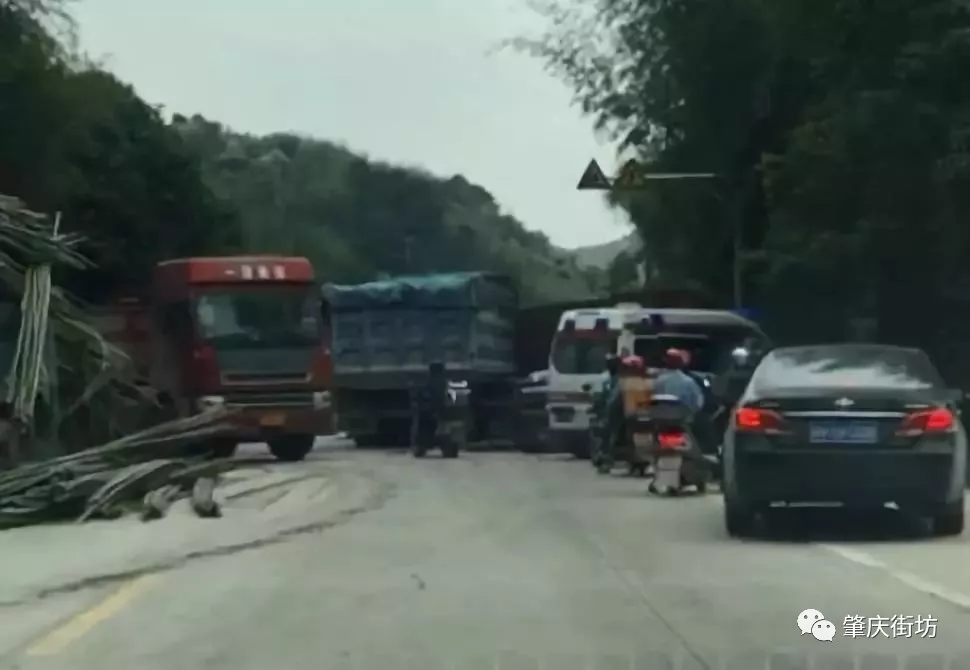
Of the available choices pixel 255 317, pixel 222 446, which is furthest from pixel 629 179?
pixel 222 446

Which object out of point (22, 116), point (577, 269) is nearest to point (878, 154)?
point (22, 116)

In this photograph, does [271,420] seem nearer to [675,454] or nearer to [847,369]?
[675,454]

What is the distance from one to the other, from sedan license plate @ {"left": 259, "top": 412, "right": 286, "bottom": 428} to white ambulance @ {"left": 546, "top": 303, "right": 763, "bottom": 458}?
176 inches

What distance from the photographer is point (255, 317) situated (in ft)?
111

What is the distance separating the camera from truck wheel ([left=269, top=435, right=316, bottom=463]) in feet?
113

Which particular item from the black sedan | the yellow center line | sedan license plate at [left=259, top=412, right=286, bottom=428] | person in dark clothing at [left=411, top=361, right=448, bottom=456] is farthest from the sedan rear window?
person in dark clothing at [left=411, top=361, right=448, bottom=456]

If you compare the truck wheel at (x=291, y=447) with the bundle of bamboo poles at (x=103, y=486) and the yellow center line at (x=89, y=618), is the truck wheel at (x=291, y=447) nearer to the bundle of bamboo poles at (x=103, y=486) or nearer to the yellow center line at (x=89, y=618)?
the bundle of bamboo poles at (x=103, y=486)

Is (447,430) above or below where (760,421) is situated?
below

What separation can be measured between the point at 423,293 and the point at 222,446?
20.7 ft

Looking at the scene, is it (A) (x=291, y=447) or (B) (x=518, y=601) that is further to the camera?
(A) (x=291, y=447)

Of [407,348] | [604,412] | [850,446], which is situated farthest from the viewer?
[407,348]

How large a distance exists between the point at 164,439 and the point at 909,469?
11.4m

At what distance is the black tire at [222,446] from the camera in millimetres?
33375

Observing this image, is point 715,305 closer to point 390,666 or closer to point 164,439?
point 164,439
